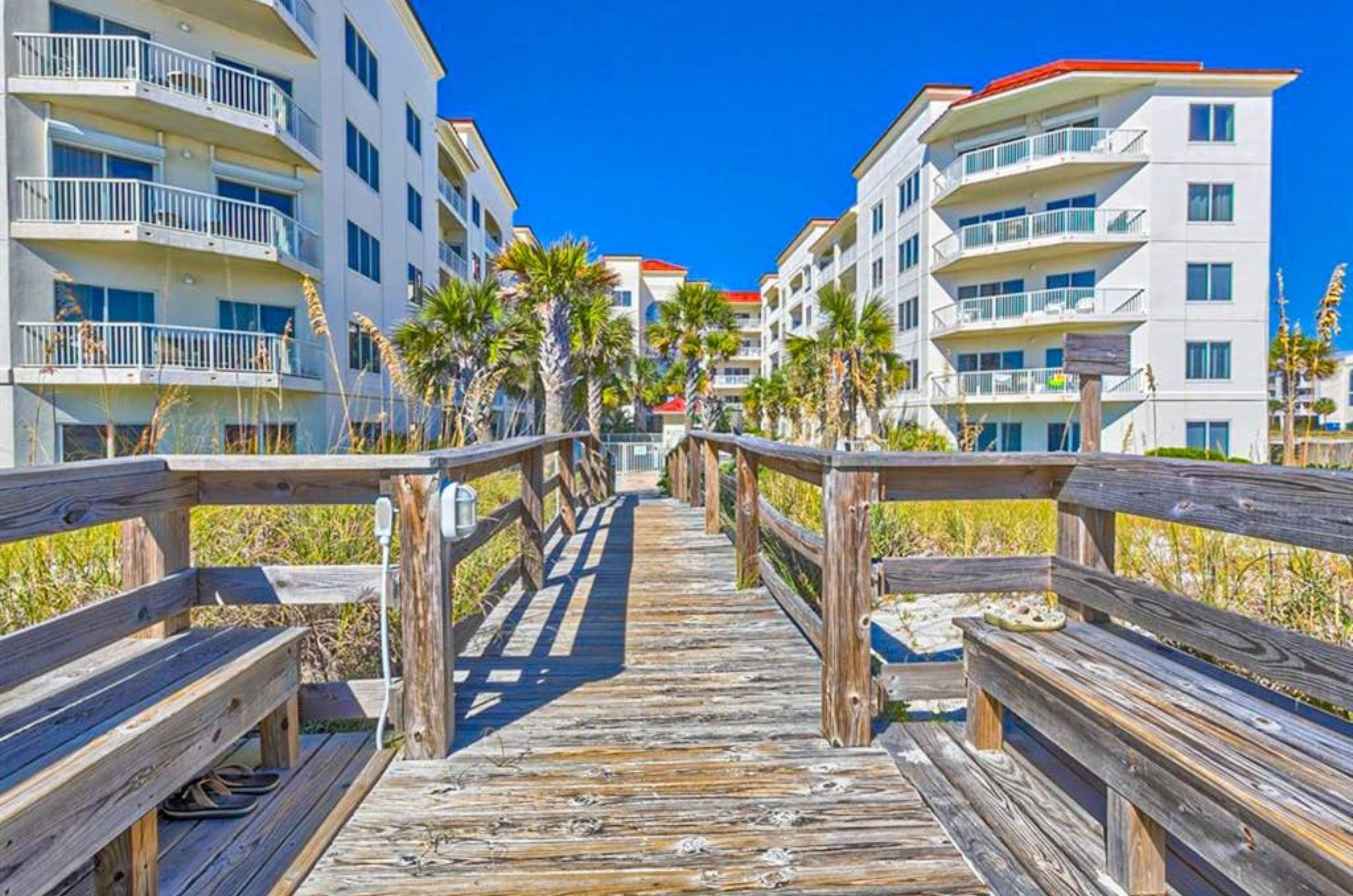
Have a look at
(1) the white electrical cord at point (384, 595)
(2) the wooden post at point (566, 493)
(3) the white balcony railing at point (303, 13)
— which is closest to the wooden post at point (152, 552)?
(1) the white electrical cord at point (384, 595)

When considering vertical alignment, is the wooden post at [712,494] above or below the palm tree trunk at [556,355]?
below

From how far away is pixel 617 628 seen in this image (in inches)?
174

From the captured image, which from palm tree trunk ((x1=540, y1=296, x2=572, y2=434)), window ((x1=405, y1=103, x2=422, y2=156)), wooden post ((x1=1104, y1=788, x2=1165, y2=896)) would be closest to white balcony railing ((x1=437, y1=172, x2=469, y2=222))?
window ((x1=405, y1=103, x2=422, y2=156))

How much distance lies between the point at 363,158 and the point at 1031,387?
2061 cm

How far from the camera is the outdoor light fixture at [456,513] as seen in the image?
2658 millimetres

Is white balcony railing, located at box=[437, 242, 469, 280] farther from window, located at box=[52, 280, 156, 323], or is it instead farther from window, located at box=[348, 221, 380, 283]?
window, located at box=[52, 280, 156, 323]

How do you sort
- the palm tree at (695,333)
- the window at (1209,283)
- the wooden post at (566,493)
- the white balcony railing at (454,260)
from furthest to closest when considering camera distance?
the white balcony railing at (454,260), the palm tree at (695,333), the window at (1209,283), the wooden post at (566,493)

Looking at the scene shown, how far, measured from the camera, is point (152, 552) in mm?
2674

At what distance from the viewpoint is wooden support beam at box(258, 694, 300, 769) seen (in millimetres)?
2604

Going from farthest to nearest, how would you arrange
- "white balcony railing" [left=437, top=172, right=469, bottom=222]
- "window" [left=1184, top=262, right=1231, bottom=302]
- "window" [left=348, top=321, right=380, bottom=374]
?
"white balcony railing" [left=437, top=172, right=469, bottom=222]
"window" [left=1184, top=262, right=1231, bottom=302]
"window" [left=348, top=321, right=380, bottom=374]

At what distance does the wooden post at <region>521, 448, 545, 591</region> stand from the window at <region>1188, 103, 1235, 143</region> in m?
24.1

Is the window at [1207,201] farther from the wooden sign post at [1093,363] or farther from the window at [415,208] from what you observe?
the window at [415,208]

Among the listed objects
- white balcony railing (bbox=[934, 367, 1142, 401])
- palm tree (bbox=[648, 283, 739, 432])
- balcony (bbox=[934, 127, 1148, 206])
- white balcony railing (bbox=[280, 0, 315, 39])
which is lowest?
white balcony railing (bbox=[934, 367, 1142, 401])

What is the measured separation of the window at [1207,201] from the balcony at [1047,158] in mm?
1927
